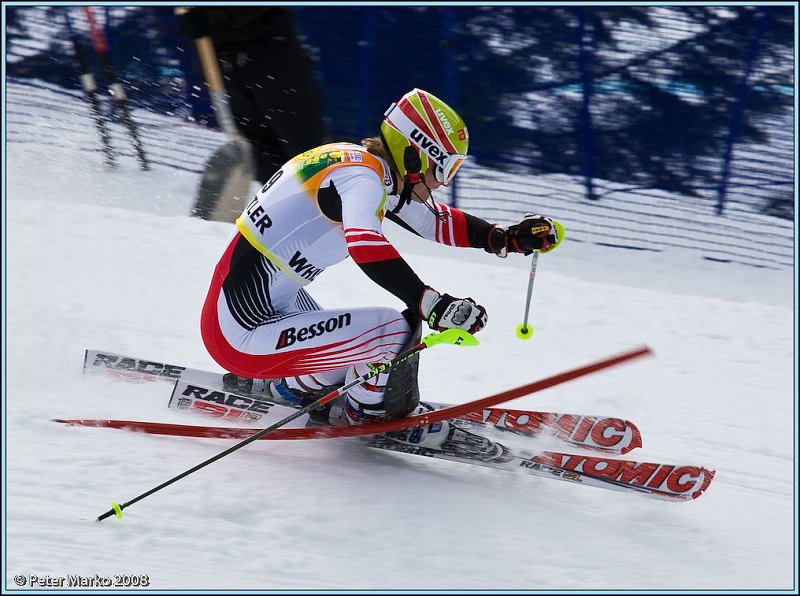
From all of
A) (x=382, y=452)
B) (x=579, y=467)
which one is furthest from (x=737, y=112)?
(x=382, y=452)

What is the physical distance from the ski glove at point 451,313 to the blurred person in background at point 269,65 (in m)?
2.43

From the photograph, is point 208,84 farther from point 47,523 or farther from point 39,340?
point 47,523

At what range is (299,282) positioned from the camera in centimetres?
355

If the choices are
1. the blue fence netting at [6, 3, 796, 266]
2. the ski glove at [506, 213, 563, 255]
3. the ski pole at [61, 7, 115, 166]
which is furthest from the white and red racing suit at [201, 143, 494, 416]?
the ski pole at [61, 7, 115, 166]

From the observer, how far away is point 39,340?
181 inches

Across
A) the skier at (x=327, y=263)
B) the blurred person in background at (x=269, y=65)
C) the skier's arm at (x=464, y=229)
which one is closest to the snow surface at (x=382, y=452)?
the skier at (x=327, y=263)

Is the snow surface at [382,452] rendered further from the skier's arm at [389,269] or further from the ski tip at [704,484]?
the skier's arm at [389,269]

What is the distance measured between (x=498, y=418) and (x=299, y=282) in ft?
3.49

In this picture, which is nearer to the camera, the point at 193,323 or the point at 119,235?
the point at 193,323

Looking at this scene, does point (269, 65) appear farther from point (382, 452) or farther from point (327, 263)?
point (382, 452)

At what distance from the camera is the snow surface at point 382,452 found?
2871mm

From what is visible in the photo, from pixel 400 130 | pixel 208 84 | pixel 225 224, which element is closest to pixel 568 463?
pixel 400 130

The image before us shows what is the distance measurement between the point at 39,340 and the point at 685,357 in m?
3.60

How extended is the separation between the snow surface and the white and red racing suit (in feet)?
1.35
